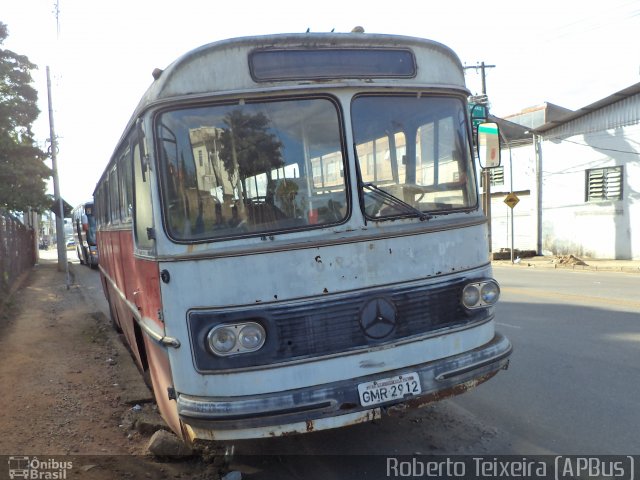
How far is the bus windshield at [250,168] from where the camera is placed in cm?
341

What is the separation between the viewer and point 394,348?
3.60 m

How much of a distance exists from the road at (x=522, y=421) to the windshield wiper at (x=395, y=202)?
184cm

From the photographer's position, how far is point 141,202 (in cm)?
390

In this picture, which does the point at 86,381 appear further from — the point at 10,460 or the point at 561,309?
the point at 561,309

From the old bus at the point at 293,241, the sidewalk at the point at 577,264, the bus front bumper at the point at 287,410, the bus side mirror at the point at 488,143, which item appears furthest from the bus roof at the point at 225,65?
the sidewalk at the point at 577,264

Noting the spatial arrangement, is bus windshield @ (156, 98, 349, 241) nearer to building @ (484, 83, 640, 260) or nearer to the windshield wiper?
the windshield wiper

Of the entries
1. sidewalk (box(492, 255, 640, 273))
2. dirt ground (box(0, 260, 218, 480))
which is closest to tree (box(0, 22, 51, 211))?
dirt ground (box(0, 260, 218, 480))

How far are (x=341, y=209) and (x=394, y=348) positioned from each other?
100 centimetres

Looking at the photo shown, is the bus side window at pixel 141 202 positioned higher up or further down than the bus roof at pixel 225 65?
further down

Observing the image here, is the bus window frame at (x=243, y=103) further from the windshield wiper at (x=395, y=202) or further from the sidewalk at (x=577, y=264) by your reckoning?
the sidewalk at (x=577, y=264)

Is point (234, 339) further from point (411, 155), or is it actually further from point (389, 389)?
point (411, 155)

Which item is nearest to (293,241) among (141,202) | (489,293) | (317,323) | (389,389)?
(317,323)

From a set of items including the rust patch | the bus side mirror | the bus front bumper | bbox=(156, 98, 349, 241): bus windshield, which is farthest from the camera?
the bus side mirror

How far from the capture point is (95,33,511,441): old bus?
3.33 metres
